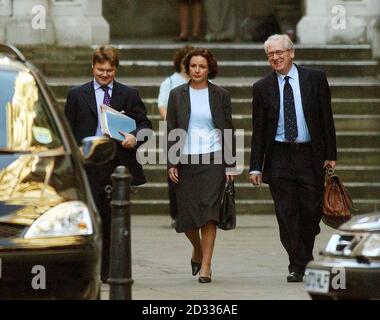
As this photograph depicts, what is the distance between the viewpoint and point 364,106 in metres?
19.6

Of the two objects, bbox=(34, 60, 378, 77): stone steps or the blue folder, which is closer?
the blue folder

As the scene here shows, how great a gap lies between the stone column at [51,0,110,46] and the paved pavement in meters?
3.84

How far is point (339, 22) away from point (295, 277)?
30.1 ft

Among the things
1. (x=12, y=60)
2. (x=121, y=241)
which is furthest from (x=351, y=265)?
(x=12, y=60)

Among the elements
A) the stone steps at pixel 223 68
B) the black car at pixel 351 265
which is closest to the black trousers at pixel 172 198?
the stone steps at pixel 223 68

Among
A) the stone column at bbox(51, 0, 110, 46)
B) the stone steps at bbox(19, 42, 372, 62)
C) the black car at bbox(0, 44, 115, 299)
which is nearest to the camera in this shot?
the black car at bbox(0, 44, 115, 299)

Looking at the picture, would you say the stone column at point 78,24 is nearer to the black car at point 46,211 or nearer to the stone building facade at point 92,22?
the stone building facade at point 92,22

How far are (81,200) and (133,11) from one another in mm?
16327

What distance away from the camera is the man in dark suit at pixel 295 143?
12.8 m

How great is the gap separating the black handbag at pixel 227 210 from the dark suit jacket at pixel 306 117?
277 millimetres

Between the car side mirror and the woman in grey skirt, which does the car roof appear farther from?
the woman in grey skirt

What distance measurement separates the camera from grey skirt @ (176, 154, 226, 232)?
12.9 m

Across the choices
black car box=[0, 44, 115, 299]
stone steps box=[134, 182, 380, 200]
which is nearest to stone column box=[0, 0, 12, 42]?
stone steps box=[134, 182, 380, 200]

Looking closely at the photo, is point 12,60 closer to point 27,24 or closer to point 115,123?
point 115,123
